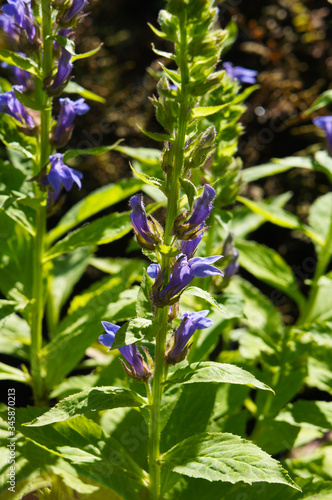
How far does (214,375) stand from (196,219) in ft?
1.22

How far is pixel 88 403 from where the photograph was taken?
1.19 m

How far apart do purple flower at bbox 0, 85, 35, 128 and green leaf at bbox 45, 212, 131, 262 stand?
1.33 ft

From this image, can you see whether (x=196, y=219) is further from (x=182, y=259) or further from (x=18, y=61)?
(x=18, y=61)

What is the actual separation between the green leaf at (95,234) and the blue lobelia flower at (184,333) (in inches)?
21.6

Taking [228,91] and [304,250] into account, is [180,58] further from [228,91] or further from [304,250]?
[304,250]

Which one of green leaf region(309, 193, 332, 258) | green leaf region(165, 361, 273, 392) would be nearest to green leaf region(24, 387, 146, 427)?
green leaf region(165, 361, 273, 392)

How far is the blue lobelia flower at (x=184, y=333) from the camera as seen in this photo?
46.9 inches

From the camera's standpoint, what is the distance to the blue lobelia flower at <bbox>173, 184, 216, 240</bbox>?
3.55 ft

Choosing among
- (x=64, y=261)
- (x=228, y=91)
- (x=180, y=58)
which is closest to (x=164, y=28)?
(x=180, y=58)

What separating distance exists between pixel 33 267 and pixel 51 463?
72 cm

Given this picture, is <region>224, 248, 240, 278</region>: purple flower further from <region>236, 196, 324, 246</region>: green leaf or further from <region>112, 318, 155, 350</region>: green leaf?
<region>112, 318, 155, 350</region>: green leaf

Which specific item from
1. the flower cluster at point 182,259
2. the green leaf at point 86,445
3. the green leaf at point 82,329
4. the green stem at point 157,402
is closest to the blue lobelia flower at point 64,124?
the green leaf at point 82,329

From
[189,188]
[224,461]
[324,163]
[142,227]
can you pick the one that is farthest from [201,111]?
[324,163]

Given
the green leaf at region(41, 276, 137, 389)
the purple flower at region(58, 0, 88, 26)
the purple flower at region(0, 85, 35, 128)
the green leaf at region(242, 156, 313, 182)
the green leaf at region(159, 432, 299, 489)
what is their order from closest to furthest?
the green leaf at region(159, 432, 299, 489) → the purple flower at region(58, 0, 88, 26) → the purple flower at region(0, 85, 35, 128) → the green leaf at region(41, 276, 137, 389) → the green leaf at region(242, 156, 313, 182)
